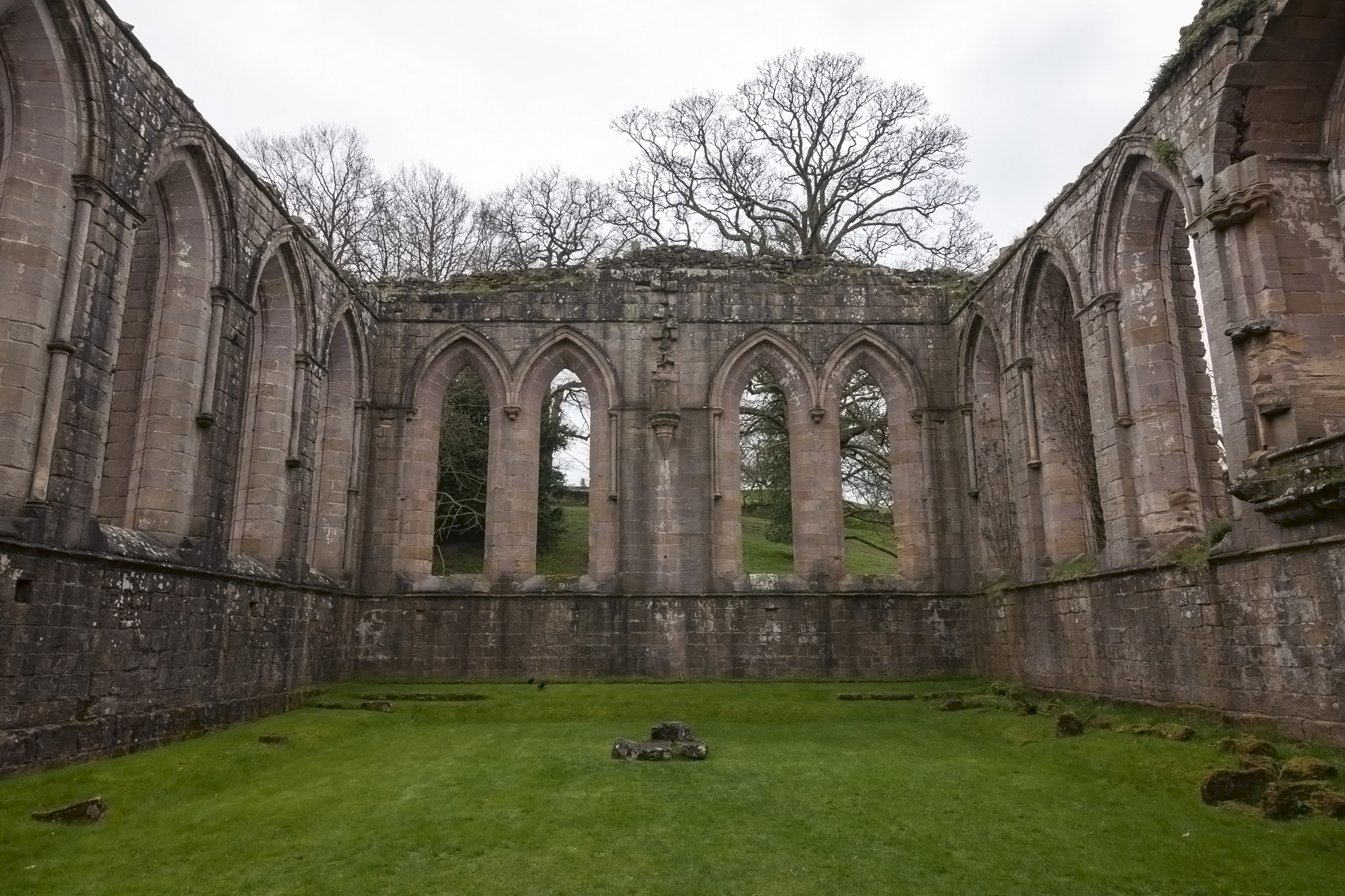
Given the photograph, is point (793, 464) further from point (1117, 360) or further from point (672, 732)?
point (672, 732)

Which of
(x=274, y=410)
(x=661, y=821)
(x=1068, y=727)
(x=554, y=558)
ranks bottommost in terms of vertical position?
(x=661, y=821)

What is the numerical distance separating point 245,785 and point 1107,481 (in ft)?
31.5

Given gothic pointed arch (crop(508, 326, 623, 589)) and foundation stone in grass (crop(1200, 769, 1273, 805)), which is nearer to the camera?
foundation stone in grass (crop(1200, 769, 1273, 805))

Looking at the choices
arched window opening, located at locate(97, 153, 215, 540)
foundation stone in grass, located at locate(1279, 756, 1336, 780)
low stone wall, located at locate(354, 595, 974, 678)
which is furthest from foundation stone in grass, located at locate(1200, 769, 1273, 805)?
arched window opening, located at locate(97, 153, 215, 540)

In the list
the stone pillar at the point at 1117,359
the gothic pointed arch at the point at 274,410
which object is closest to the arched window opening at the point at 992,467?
the stone pillar at the point at 1117,359

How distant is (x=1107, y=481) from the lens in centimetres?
1078

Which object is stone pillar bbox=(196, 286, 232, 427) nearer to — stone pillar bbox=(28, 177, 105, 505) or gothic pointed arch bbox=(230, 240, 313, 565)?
gothic pointed arch bbox=(230, 240, 313, 565)

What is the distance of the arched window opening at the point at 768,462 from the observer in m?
18.3

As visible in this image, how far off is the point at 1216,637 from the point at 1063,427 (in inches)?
174

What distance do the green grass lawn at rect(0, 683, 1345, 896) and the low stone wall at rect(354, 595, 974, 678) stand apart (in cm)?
410

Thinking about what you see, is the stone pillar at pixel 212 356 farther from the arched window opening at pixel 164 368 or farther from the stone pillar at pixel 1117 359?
the stone pillar at pixel 1117 359

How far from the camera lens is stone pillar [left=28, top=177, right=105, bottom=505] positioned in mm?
7539

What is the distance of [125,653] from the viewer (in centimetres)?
849

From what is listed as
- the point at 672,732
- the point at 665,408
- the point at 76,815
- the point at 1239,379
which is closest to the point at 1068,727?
the point at 1239,379
